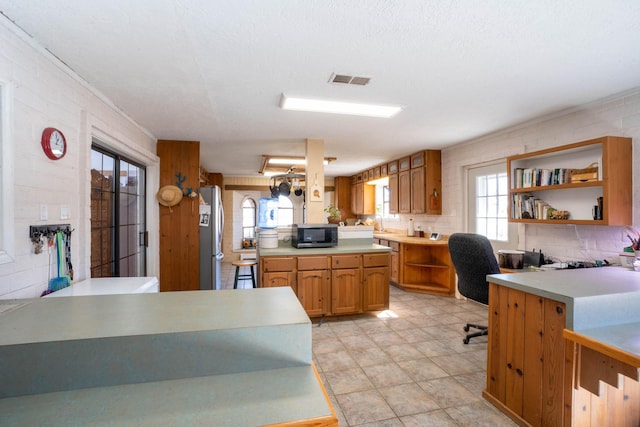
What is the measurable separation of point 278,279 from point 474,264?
2.04 m

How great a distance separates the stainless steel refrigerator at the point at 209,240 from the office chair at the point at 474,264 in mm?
2996

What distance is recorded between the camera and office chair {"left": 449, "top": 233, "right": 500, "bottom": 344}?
2.71 meters

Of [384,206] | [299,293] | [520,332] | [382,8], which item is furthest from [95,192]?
[384,206]

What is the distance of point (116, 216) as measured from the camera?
10.2ft

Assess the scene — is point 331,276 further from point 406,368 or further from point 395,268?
point 395,268

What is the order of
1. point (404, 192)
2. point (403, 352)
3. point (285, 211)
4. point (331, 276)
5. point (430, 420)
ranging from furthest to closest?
point (285, 211) → point (404, 192) → point (331, 276) → point (403, 352) → point (430, 420)

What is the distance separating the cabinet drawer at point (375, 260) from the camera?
3.71m

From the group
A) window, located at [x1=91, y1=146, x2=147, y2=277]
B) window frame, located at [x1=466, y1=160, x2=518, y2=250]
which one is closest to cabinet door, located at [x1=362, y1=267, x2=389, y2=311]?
window frame, located at [x1=466, y1=160, x2=518, y2=250]

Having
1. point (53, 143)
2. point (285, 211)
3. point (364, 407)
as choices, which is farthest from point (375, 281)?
point (285, 211)

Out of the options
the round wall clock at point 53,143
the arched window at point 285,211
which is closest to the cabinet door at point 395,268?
the arched window at point 285,211

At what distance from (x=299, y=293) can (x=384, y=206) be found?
4.00 metres

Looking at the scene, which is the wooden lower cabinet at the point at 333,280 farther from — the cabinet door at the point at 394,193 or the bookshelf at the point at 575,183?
the cabinet door at the point at 394,193

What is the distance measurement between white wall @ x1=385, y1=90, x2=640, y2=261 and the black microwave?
1.99m

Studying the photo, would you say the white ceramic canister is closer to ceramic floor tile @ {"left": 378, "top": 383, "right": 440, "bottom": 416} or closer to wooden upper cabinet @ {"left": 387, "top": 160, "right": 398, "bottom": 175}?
ceramic floor tile @ {"left": 378, "top": 383, "right": 440, "bottom": 416}
